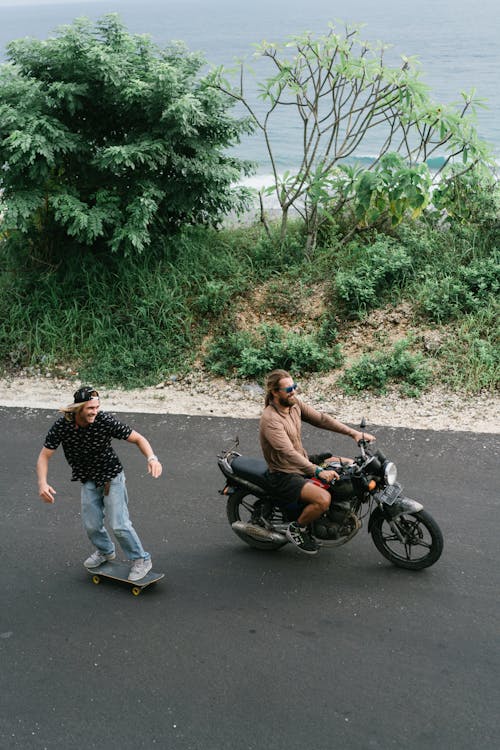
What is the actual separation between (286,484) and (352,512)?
0.56 m

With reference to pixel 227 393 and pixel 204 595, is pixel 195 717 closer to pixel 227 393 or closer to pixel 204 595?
pixel 204 595

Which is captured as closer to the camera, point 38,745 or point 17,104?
point 38,745

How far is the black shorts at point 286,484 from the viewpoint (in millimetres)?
5547

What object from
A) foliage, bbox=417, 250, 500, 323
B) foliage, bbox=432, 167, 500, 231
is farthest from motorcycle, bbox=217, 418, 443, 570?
foliage, bbox=432, 167, 500, 231

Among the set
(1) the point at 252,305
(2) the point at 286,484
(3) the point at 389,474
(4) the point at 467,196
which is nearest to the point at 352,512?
(3) the point at 389,474

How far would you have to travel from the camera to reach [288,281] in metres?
10.4

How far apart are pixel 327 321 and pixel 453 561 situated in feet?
14.7

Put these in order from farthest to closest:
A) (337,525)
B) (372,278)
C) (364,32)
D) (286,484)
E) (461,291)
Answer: (364,32), (372,278), (461,291), (337,525), (286,484)

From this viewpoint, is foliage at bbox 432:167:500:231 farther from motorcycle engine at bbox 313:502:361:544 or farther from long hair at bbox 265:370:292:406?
motorcycle engine at bbox 313:502:361:544

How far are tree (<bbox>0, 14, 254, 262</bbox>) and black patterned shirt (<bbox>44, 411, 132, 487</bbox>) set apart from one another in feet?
14.9

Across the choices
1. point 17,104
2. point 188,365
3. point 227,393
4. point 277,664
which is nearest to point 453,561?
point 277,664

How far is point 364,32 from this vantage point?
6116 cm

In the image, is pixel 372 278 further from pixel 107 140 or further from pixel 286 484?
pixel 286 484

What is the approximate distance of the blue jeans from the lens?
5.44m
